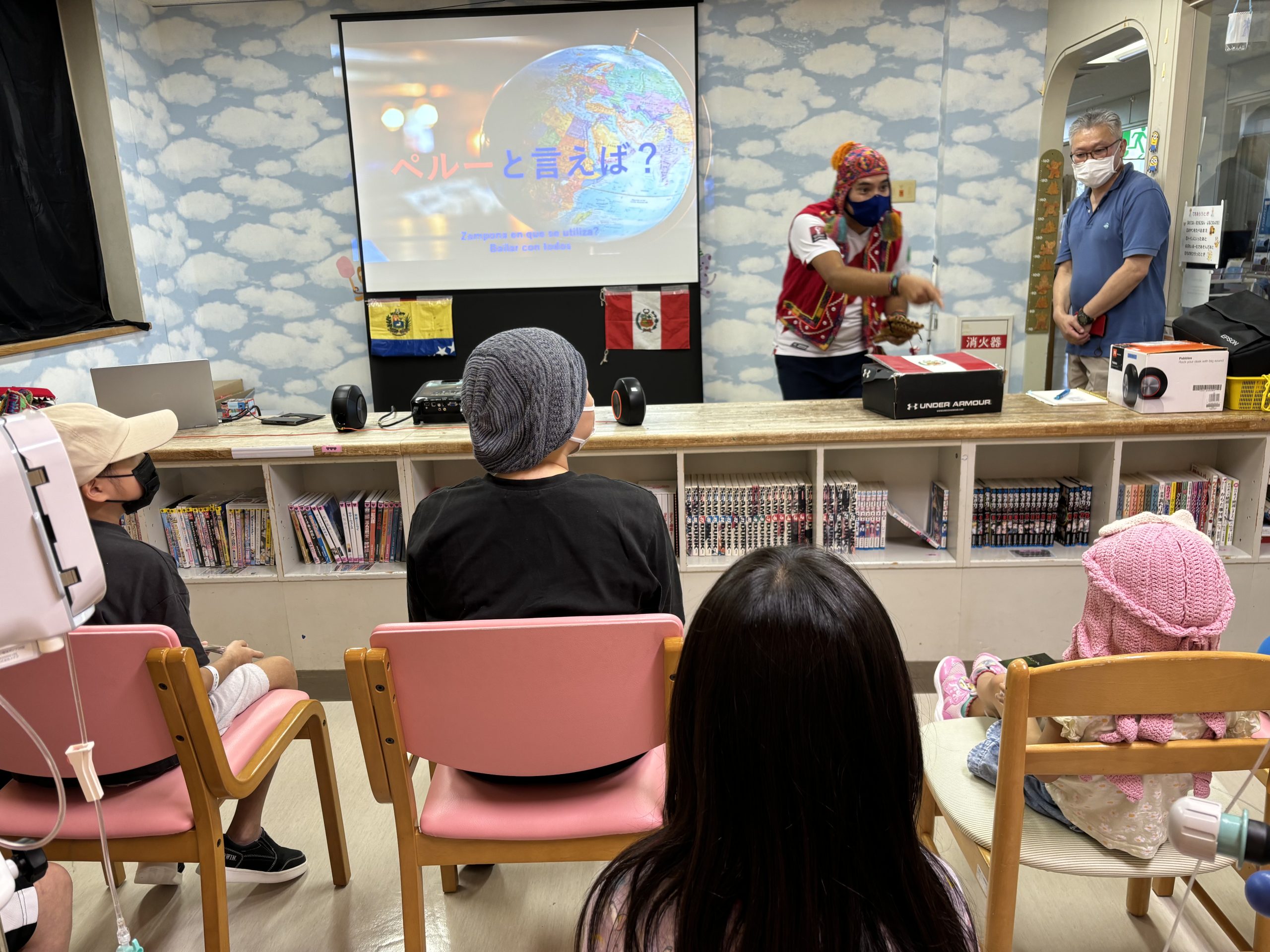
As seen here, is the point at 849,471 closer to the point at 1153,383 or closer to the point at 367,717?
the point at 1153,383

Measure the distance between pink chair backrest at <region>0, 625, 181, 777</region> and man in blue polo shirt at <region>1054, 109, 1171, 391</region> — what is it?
11.7 feet

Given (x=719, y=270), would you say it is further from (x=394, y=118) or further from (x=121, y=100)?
(x=121, y=100)

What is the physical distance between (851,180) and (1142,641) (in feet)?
7.42

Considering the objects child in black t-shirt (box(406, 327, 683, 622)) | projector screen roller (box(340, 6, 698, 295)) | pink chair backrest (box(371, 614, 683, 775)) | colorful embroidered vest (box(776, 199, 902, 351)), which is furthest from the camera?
projector screen roller (box(340, 6, 698, 295))

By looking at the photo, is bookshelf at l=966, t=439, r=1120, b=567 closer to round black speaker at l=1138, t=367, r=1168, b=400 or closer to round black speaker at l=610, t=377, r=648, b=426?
round black speaker at l=1138, t=367, r=1168, b=400

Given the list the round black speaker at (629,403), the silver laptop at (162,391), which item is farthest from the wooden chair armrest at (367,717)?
the silver laptop at (162,391)

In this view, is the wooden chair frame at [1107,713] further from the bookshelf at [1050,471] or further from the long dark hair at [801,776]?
the bookshelf at [1050,471]

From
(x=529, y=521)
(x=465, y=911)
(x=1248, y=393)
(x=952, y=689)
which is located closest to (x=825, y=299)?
(x=1248, y=393)

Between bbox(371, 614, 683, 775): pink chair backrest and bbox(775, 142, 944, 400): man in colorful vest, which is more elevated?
bbox(775, 142, 944, 400): man in colorful vest

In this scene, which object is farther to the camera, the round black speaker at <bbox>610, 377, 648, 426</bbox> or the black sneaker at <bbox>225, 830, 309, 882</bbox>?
the round black speaker at <bbox>610, 377, 648, 426</bbox>

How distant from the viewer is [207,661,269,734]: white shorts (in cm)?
165

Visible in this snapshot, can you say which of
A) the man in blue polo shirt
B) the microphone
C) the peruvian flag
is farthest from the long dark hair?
the peruvian flag

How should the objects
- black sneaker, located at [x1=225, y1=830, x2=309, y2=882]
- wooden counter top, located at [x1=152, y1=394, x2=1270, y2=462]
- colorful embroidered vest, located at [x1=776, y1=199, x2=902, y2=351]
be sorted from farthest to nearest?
colorful embroidered vest, located at [x1=776, y1=199, x2=902, y2=351] → wooden counter top, located at [x1=152, y1=394, x2=1270, y2=462] → black sneaker, located at [x1=225, y1=830, x2=309, y2=882]

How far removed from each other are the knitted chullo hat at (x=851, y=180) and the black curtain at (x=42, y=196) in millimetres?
3375
